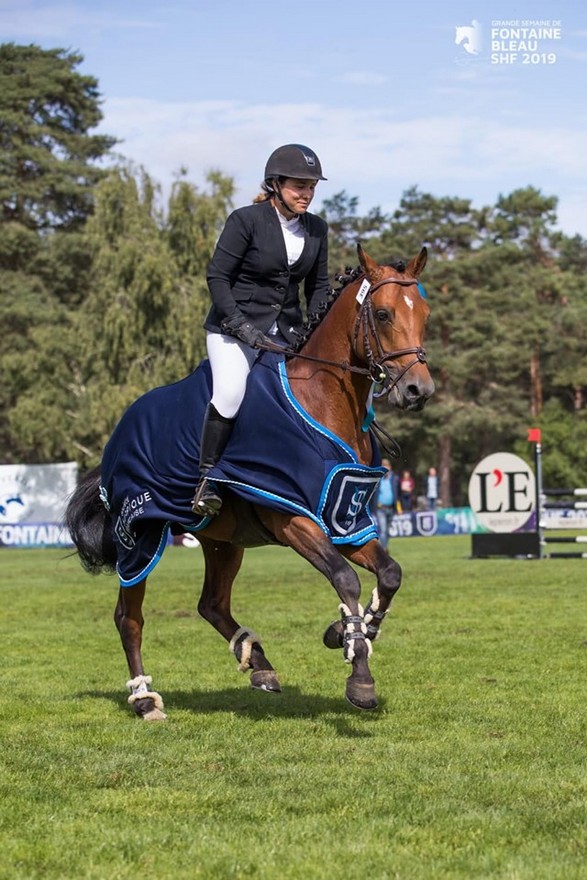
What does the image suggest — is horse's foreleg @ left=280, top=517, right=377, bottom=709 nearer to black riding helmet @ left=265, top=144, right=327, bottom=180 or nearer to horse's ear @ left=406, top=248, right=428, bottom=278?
horse's ear @ left=406, top=248, right=428, bottom=278

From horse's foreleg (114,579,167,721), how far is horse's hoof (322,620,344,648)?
126cm

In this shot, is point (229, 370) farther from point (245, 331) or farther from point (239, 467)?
point (239, 467)

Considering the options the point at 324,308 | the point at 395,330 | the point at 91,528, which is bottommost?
the point at 91,528

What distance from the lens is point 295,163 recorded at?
777 cm

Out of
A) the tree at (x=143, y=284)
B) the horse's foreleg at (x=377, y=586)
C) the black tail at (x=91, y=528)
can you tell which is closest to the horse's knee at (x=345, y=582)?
the horse's foreleg at (x=377, y=586)

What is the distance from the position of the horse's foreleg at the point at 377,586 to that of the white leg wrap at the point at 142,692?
132cm

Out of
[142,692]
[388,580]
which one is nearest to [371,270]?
[388,580]

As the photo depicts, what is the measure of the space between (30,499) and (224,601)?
32.9 m

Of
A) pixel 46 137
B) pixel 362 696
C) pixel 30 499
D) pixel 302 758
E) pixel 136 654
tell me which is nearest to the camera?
pixel 302 758

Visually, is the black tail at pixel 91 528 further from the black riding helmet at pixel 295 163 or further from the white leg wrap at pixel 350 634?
the black riding helmet at pixel 295 163

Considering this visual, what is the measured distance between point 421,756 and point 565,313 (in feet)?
208

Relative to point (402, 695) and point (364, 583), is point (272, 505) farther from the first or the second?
point (364, 583)

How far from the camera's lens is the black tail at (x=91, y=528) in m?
9.34

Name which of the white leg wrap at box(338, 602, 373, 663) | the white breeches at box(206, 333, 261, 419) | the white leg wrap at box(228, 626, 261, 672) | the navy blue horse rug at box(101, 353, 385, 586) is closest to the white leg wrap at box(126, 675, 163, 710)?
the white leg wrap at box(228, 626, 261, 672)
